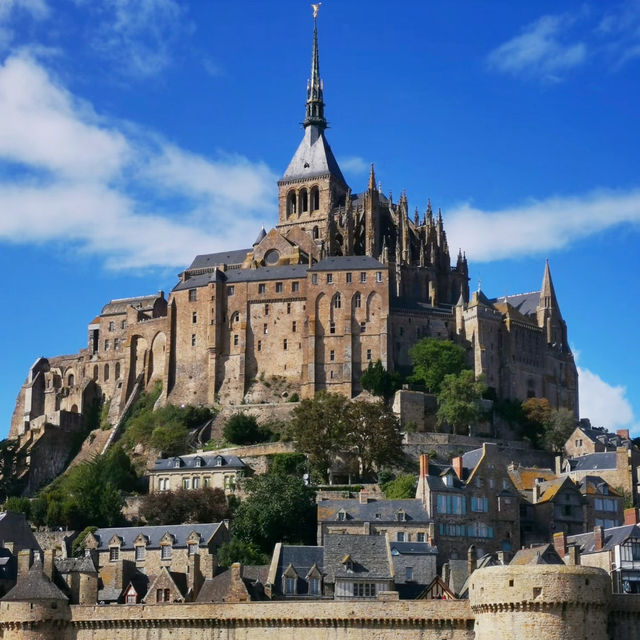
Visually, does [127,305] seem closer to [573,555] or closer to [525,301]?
[525,301]

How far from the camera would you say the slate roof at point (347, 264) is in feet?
344

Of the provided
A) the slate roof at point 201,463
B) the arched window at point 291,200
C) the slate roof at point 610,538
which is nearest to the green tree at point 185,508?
the slate roof at point 201,463

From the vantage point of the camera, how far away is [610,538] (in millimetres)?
68375

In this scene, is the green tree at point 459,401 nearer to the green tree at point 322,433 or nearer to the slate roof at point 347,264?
the green tree at point 322,433

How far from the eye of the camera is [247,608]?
5853 cm

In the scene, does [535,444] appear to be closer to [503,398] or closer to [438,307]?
[503,398]

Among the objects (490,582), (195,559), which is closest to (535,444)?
(195,559)

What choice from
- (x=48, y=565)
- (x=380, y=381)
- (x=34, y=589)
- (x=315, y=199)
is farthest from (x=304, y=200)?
(x=34, y=589)

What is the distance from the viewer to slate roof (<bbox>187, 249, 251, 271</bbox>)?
390ft

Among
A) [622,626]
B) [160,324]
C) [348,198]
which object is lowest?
[622,626]

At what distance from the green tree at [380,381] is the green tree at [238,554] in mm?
26324

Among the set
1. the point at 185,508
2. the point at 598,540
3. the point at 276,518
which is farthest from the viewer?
the point at 185,508

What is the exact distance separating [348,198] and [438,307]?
13.5m

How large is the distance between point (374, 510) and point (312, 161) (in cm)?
5235
